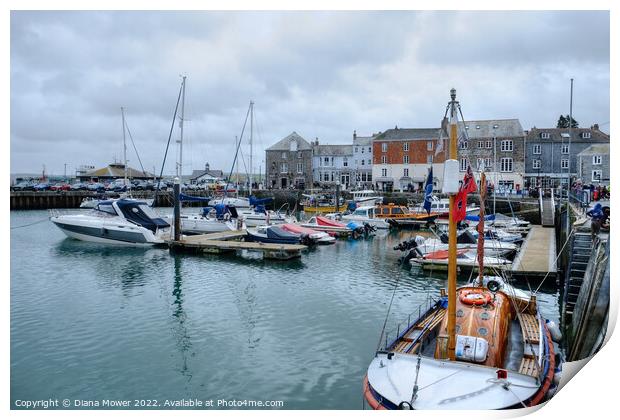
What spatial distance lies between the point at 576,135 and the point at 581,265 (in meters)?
49.3

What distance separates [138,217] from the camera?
33344 mm

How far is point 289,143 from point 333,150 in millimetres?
7163

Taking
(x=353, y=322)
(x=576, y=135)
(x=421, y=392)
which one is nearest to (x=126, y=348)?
(x=353, y=322)

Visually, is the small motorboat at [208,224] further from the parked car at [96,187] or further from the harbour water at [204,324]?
the parked car at [96,187]

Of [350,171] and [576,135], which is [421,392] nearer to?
[576,135]

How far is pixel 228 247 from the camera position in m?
27.6

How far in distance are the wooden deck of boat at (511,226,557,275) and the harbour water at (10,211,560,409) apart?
86cm

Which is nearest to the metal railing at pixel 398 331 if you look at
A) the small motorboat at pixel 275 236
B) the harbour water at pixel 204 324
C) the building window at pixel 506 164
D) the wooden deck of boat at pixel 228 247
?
the harbour water at pixel 204 324

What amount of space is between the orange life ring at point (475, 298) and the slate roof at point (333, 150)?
6804cm

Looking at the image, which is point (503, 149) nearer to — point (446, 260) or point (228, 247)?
point (446, 260)

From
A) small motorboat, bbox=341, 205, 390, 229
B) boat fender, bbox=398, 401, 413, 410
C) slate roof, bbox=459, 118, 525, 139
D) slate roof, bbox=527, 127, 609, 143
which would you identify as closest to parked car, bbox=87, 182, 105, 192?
small motorboat, bbox=341, 205, 390, 229

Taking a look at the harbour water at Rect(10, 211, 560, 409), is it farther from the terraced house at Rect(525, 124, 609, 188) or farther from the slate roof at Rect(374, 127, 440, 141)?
the slate roof at Rect(374, 127, 440, 141)

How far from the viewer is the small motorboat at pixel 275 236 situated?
3014 centimetres

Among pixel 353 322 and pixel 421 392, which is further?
pixel 353 322
